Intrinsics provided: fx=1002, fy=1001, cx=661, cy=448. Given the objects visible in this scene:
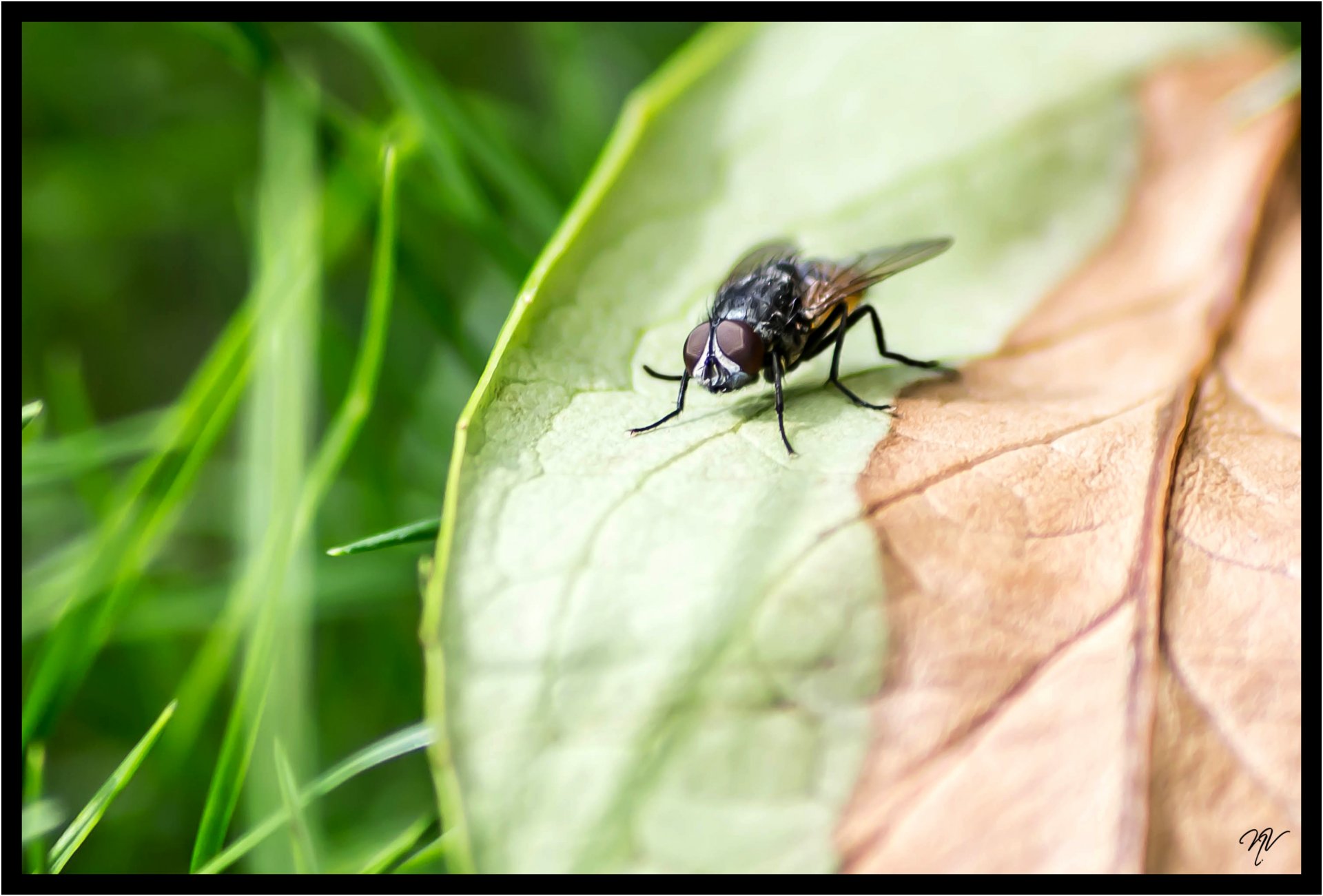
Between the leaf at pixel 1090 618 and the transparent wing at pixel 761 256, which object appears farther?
the transparent wing at pixel 761 256

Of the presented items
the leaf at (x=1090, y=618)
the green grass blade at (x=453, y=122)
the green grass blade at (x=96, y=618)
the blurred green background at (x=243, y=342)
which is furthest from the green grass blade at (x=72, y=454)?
the leaf at (x=1090, y=618)

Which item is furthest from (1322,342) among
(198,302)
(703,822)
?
(198,302)

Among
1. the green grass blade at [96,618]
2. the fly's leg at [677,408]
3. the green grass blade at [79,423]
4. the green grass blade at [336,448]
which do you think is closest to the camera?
the fly's leg at [677,408]

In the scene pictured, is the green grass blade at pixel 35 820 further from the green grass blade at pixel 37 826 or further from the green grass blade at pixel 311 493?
the green grass blade at pixel 311 493

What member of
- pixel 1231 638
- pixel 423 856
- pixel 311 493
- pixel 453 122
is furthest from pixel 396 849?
pixel 453 122

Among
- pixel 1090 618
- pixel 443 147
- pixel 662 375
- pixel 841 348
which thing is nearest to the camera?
pixel 1090 618

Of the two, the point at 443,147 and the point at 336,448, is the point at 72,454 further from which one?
the point at 443,147
